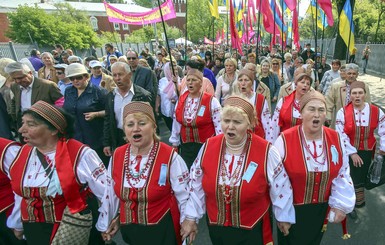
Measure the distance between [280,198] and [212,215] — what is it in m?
0.54

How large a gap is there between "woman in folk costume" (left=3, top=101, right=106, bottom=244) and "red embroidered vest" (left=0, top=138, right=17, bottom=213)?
22cm

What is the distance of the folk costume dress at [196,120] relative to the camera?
363 cm

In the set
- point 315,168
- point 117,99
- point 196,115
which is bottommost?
point 315,168

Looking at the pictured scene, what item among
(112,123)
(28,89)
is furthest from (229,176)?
(28,89)

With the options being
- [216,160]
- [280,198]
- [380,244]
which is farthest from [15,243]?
[380,244]

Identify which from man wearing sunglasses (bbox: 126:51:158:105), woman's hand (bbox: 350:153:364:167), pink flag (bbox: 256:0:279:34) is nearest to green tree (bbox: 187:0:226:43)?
pink flag (bbox: 256:0:279:34)

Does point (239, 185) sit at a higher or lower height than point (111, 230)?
higher

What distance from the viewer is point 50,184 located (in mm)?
2102

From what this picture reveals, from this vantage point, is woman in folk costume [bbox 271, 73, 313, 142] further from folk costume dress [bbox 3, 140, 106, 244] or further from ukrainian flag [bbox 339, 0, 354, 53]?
folk costume dress [bbox 3, 140, 106, 244]

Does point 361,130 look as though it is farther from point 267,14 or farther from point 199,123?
point 267,14

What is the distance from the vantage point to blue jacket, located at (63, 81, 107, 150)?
3.73 metres

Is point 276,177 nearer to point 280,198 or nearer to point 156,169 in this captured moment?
point 280,198

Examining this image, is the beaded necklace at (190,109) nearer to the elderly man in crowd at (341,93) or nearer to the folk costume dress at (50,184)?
the folk costume dress at (50,184)

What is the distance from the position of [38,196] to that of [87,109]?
1.79 meters
